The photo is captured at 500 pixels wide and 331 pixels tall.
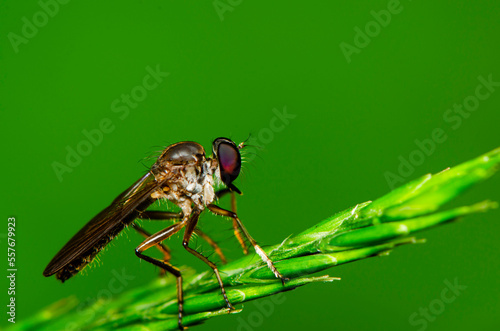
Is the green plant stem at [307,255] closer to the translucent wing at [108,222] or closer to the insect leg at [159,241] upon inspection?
the insect leg at [159,241]

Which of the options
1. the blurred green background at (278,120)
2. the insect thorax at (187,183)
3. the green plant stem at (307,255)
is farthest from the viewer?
the blurred green background at (278,120)

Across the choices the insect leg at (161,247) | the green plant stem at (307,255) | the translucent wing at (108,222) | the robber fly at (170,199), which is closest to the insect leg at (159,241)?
the robber fly at (170,199)

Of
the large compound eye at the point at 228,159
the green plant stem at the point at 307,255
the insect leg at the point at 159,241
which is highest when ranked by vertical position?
the large compound eye at the point at 228,159

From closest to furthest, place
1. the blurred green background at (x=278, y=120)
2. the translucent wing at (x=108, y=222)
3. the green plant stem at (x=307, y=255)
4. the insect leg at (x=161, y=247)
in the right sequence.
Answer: the green plant stem at (x=307, y=255)
the translucent wing at (x=108, y=222)
the insect leg at (x=161, y=247)
the blurred green background at (x=278, y=120)

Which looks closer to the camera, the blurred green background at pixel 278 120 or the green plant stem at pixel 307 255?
the green plant stem at pixel 307 255

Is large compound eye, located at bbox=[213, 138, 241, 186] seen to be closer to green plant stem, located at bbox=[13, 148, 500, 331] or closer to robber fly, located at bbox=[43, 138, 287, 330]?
robber fly, located at bbox=[43, 138, 287, 330]

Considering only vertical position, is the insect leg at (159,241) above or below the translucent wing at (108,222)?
below

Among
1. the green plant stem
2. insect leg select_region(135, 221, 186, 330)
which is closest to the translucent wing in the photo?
insect leg select_region(135, 221, 186, 330)

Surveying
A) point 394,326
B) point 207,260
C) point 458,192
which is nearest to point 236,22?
point 207,260
